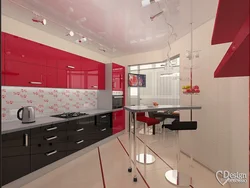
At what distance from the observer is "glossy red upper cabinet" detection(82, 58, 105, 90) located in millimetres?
3504

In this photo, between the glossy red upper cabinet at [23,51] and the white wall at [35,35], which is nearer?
the glossy red upper cabinet at [23,51]

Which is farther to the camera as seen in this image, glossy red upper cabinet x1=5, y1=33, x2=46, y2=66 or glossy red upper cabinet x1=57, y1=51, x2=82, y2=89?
glossy red upper cabinet x1=57, y1=51, x2=82, y2=89

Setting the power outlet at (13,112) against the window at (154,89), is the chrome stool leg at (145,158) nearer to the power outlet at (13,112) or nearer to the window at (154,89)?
the power outlet at (13,112)

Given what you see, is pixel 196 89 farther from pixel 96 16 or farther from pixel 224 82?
pixel 96 16

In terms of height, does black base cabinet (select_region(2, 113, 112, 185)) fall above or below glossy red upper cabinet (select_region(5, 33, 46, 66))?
below

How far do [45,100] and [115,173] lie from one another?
2085 millimetres

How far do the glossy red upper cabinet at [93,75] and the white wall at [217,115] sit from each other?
2.28 m

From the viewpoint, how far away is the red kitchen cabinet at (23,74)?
2.08m

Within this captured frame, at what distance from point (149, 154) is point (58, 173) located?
6.16 feet

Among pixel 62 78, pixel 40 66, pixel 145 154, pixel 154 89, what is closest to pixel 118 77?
pixel 62 78

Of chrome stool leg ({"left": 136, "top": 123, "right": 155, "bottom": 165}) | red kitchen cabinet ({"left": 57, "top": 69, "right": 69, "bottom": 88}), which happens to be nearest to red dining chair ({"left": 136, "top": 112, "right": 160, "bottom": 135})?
chrome stool leg ({"left": 136, "top": 123, "right": 155, "bottom": 165})

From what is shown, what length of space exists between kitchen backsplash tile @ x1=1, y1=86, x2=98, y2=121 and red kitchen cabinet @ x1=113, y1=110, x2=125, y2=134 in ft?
2.49

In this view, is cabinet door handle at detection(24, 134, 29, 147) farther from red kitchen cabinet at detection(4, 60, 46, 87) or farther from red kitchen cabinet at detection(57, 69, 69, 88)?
red kitchen cabinet at detection(57, 69, 69, 88)

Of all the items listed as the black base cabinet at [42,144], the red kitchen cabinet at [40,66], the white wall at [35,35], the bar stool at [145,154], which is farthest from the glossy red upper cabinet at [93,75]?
the bar stool at [145,154]
